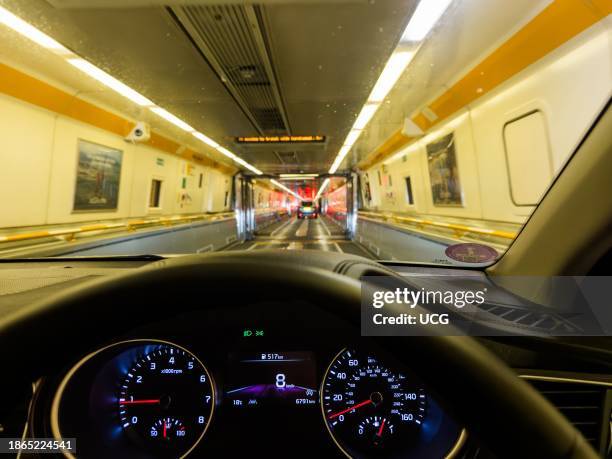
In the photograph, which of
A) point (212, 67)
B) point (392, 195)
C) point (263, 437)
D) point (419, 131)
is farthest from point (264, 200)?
point (263, 437)

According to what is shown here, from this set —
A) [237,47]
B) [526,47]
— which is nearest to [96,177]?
[237,47]

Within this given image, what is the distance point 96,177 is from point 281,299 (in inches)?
298

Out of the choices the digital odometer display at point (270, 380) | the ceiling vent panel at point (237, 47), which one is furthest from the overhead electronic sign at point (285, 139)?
the digital odometer display at point (270, 380)

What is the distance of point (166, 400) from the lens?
1.25m

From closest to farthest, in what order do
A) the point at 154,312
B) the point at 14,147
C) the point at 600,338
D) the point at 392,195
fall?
1. the point at 154,312
2. the point at 600,338
3. the point at 14,147
4. the point at 392,195

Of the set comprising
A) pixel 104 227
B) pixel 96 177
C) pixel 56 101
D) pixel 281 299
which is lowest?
pixel 104 227

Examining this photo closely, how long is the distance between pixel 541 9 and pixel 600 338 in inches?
139

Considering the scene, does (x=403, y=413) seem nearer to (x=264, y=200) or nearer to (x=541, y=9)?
(x=541, y=9)

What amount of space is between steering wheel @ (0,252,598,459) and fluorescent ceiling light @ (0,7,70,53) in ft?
14.7

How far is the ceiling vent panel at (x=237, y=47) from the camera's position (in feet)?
10.3

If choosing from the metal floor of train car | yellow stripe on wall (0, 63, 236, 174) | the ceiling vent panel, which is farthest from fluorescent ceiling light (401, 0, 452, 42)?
yellow stripe on wall (0, 63, 236, 174)

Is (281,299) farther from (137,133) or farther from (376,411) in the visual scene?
(137,133)

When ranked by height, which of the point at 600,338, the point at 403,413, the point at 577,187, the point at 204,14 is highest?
the point at 204,14

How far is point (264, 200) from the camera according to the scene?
88.5ft
